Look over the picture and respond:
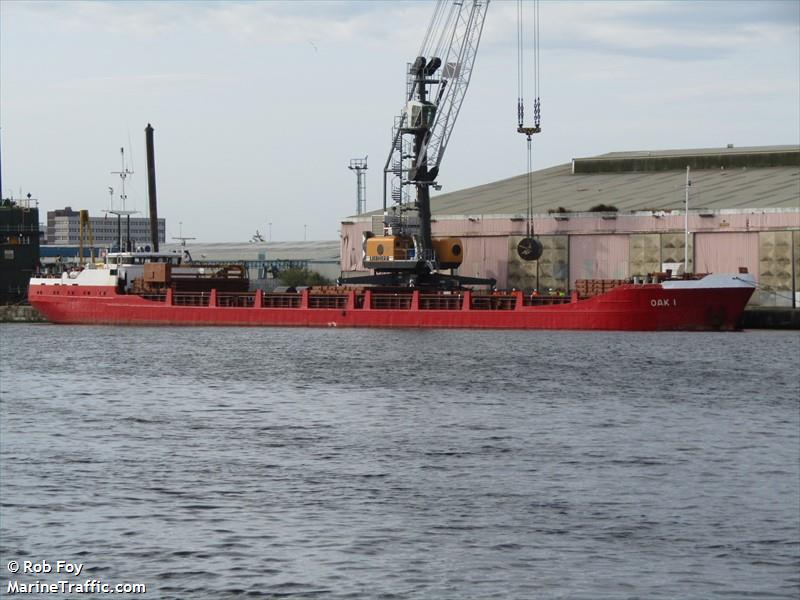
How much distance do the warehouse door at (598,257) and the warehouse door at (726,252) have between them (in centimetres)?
541

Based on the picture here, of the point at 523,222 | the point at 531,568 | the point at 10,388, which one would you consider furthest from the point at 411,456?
the point at 523,222

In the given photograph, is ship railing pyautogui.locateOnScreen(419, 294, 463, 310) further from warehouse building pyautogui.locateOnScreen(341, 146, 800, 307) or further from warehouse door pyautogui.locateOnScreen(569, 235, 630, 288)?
warehouse door pyautogui.locateOnScreen(569, 235, 630, 288)

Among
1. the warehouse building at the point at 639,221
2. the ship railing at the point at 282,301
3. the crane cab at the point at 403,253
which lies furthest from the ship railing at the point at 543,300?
the ship railing at the point at 282,301

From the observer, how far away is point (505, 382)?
51.3m

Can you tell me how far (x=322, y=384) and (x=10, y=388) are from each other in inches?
465

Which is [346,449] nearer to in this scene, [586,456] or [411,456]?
[411,456]

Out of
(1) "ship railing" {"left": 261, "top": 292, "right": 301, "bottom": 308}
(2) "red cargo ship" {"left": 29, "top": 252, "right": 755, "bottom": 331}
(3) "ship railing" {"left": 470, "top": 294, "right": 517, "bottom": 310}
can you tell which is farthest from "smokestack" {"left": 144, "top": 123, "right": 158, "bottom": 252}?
(3) "ship railing" {"left": 470, "top": 294, "right": 517, "bottom": 310}

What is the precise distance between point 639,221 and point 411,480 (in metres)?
63.3

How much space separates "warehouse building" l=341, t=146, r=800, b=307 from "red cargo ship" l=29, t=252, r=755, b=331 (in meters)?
4.74

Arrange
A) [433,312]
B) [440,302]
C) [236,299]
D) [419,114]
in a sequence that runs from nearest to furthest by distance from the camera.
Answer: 1. [433,312]
2. [440,302]
3. [419,114]
4. [236,299]

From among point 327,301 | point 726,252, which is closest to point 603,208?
point 726,252

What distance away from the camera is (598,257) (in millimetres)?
92312

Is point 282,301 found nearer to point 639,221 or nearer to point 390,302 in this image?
point 390,302

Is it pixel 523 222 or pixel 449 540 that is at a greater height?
pixel 523 222
